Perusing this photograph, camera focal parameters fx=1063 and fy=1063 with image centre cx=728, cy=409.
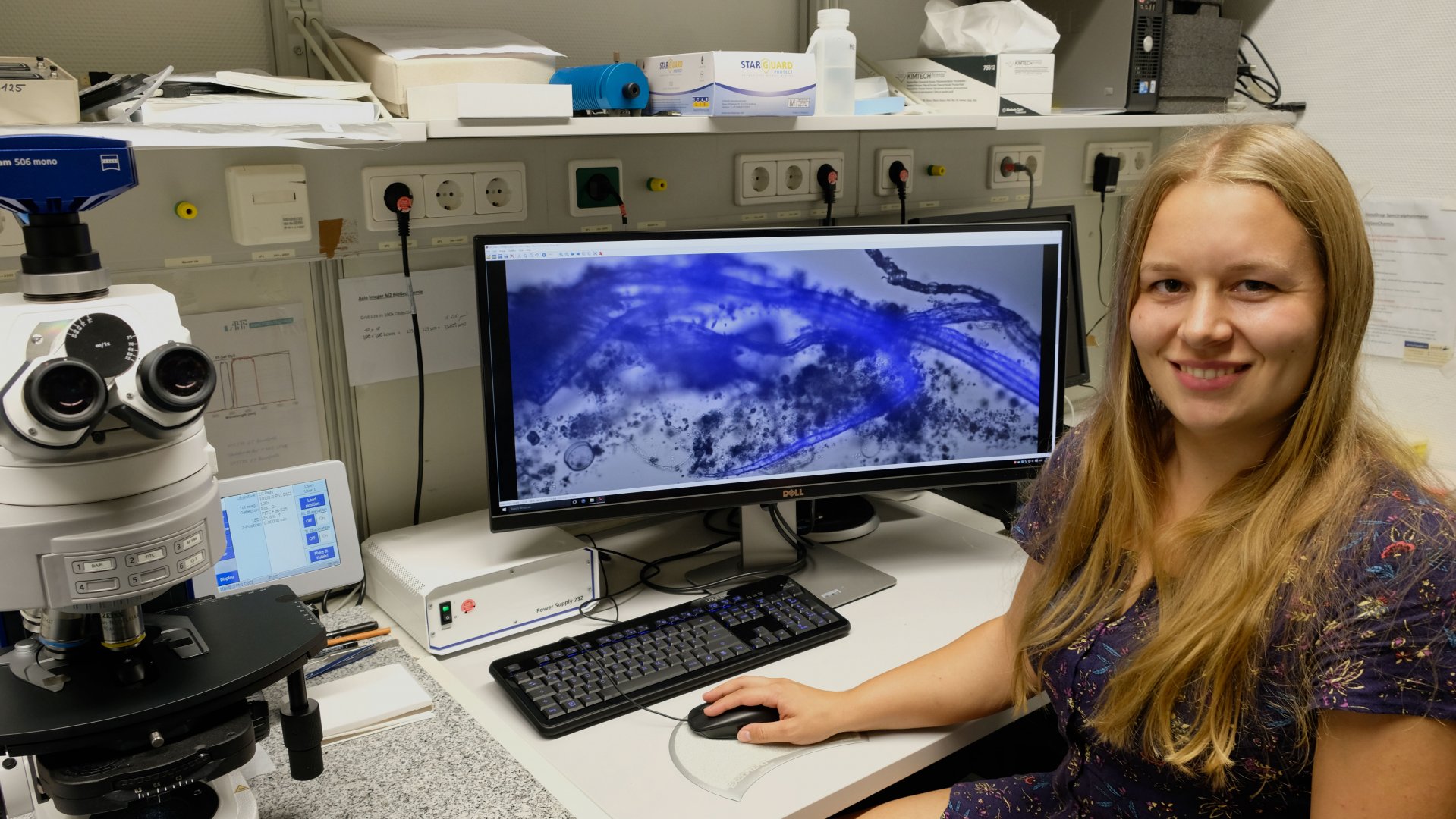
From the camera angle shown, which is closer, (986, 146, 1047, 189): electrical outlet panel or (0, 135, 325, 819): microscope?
(0, 135, 325, 819): microscope

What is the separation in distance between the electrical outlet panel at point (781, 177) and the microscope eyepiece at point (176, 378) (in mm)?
1065

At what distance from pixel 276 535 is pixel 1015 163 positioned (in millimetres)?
1423

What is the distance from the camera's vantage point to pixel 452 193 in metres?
1.38

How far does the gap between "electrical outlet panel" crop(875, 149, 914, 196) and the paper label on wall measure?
73cm

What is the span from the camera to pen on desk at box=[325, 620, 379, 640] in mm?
1262

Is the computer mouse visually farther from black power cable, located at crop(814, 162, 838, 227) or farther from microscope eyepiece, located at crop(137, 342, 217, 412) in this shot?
black power cable, located at crop(814, 162, 838, 227)

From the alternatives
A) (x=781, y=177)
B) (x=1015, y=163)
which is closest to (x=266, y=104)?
(x=781, y=177)

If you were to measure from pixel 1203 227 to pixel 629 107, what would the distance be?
2.24 feet

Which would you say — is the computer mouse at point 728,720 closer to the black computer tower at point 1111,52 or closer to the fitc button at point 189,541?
the fitc button at point 189,541

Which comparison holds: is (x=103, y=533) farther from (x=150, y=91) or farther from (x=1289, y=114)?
(x=1289, y=114)

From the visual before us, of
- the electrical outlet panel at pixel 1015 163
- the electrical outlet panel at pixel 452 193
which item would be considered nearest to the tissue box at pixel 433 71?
the electrical outlet panel at pixel 452 193

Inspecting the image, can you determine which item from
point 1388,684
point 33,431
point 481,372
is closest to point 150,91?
point 481,372

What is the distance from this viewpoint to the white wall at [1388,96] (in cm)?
183

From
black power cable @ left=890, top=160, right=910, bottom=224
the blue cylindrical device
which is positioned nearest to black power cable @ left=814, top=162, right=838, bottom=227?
black power cable @ left=890, top=160, right=910, bottom=224
